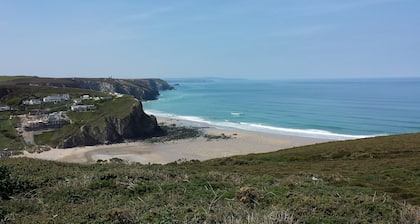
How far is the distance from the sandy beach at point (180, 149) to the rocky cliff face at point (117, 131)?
2.62 metres

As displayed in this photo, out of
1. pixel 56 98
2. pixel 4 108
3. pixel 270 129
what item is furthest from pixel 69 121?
pixel 270 129

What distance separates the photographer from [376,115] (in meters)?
98.2

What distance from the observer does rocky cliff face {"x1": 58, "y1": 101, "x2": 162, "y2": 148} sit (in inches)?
2758

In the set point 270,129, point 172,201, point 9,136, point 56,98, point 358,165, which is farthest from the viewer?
point 56,98

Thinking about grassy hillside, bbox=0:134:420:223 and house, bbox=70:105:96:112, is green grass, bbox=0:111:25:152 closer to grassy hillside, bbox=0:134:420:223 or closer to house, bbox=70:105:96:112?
house, bbox=70:105:96:112

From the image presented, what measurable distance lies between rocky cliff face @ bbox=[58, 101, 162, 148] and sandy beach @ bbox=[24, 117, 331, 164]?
2.62 m

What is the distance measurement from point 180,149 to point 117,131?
18627 millimetres

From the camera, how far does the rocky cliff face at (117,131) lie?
7006cm

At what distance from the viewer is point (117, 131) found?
75.1 metres

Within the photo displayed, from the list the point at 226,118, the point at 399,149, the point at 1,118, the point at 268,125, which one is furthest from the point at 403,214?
the point at 226,118

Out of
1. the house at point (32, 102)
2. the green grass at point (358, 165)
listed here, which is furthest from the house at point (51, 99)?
the green grass at point (358, 165)

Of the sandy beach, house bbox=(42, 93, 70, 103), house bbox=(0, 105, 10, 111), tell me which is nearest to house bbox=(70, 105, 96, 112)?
house bbox=(42, 93, 70, 103)

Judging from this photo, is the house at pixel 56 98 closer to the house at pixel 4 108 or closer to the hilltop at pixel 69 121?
the hilltop at pixel 69 121

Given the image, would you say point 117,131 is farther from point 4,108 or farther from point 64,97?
point 64,97
